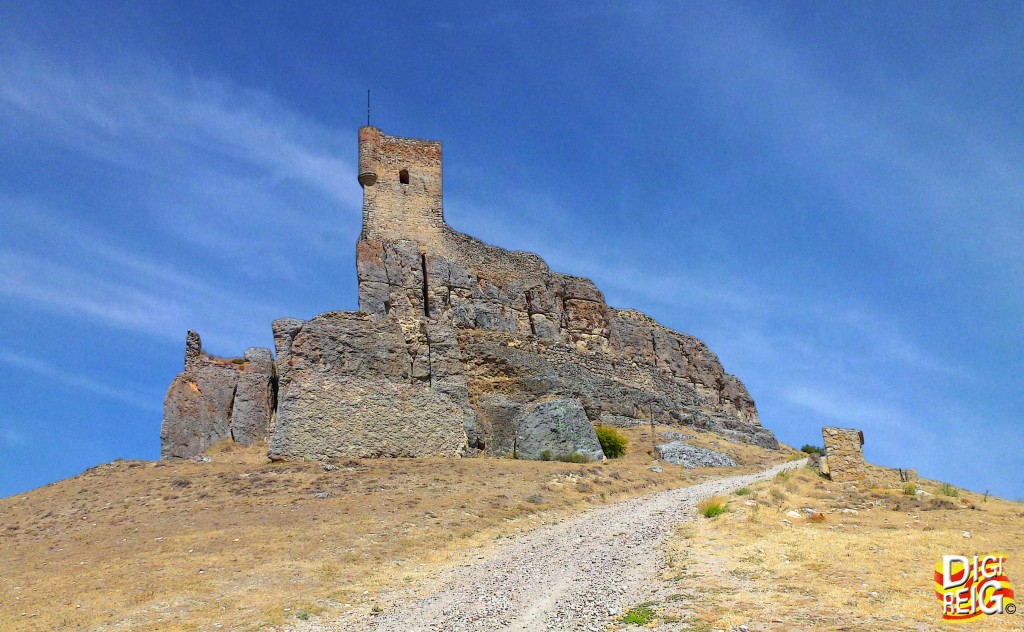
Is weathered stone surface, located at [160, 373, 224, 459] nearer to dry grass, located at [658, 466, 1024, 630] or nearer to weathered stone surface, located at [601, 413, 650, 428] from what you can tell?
weathered stone surface, located at [601, 413, 650, 428]

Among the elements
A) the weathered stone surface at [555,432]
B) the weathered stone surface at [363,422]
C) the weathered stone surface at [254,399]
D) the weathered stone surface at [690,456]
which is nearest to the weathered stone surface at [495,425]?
the weathered stone surface at [555,432]

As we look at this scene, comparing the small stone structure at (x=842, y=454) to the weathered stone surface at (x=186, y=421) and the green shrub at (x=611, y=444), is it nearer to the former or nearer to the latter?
the green shrub at (x=611, y=444)

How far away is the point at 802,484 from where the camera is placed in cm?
2186

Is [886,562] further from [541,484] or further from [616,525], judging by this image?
[541,484]

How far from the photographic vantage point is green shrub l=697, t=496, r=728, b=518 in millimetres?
18000

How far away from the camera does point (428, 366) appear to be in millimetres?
29141

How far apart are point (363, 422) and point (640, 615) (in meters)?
15.6

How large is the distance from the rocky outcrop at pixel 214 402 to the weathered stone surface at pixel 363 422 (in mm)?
3692

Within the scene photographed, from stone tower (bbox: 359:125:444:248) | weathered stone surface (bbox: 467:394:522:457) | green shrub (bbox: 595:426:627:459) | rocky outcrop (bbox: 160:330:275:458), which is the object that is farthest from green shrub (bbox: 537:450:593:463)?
stone tower (bbox: 359:125:444:248)

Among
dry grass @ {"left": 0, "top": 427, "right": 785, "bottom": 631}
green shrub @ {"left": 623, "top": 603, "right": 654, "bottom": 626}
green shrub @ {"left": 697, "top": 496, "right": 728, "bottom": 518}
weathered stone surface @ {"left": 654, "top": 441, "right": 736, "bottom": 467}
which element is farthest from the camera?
weathered stone surface @ {"left": 654, "top": 441, "right": 736, "bottom": 467}

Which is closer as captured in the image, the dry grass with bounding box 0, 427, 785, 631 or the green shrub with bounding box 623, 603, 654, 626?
the green shrub with bounding box 623, 603, 654, 626

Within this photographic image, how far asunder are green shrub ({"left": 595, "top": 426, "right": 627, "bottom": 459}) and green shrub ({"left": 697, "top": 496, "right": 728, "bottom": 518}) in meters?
10.8

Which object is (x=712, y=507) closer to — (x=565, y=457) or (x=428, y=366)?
(x=565, y=457)

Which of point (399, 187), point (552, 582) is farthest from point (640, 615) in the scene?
point (399, 187)
